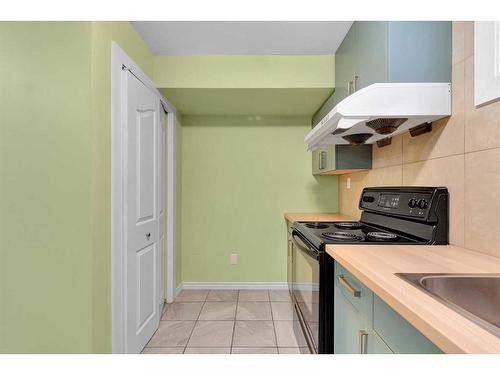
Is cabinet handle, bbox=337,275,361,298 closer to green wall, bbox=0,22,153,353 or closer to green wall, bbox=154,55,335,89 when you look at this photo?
green wall, bbox=0,22,153,353

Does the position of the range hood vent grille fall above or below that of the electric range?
above

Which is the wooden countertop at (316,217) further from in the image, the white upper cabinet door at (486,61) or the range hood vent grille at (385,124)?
the white upper cabinet door at (486,61)

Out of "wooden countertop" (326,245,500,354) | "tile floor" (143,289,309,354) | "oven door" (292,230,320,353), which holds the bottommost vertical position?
"tile floor" (143,289,309,354)

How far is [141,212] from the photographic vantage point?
1.88 m

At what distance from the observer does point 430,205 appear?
4.22 ft

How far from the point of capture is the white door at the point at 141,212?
170cm

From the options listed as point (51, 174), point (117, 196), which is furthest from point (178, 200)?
point (51, 174)

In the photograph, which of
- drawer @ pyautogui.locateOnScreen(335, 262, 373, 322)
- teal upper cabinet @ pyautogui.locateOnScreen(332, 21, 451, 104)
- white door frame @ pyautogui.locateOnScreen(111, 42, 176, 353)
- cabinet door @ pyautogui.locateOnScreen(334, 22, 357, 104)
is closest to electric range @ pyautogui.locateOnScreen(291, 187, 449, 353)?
drawer @ pyautogui.locateOnScreen(335, 262, 373, 322)

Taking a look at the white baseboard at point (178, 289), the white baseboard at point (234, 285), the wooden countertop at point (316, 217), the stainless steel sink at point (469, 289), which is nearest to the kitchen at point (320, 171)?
the stainless steel sink at point (469, 289)

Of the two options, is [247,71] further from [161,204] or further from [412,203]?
[412,203]

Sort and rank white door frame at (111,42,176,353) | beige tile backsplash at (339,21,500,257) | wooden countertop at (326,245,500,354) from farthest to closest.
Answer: white door frame at (111,42,176,353) < beige tile backsplash at (339,21,500,257) < wooden countertop at (326,245,500,354)

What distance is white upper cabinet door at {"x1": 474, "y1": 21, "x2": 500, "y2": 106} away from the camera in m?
1.00

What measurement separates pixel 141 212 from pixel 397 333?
167cm

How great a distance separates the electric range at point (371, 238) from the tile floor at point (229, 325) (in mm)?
377
